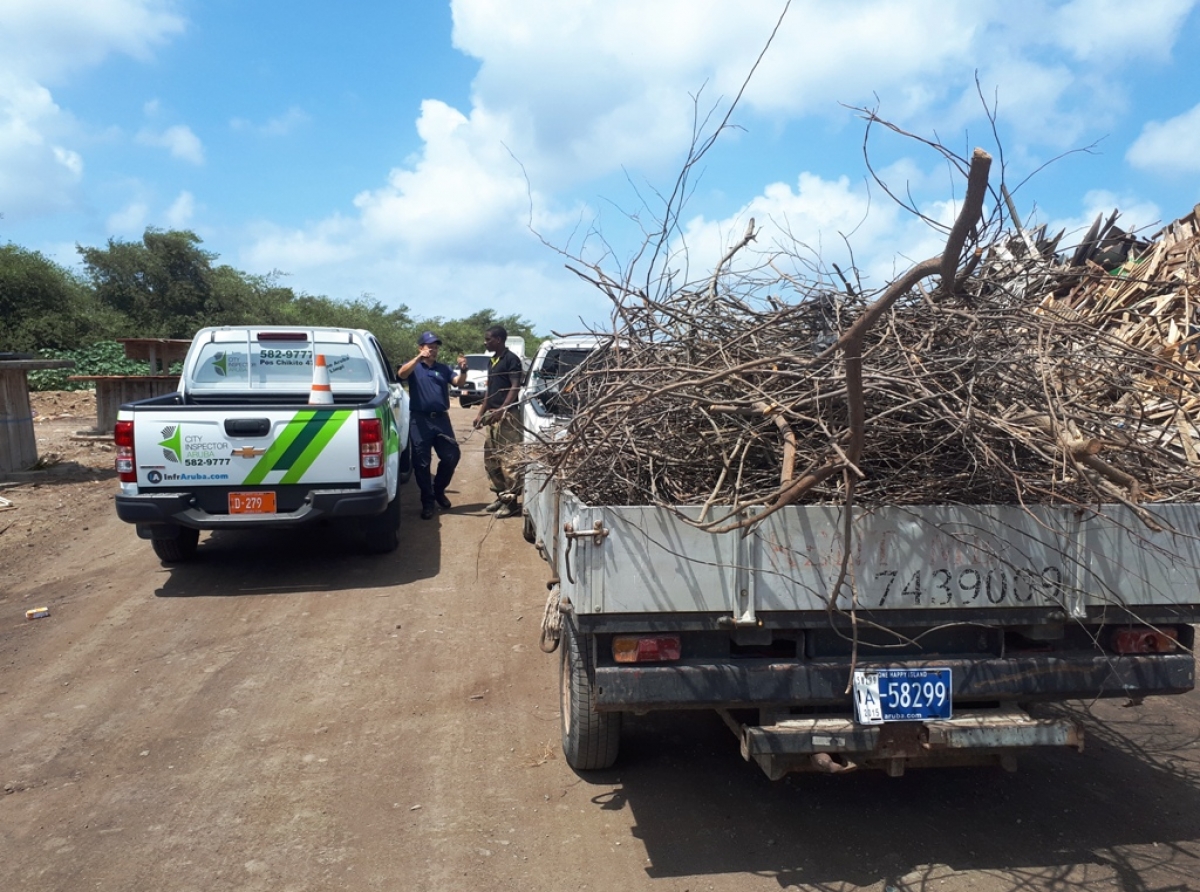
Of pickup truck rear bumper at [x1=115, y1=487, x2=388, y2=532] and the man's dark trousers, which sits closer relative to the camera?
pickup truck rear bumper at [x1=115, y1=487, x2=388, y2=532]

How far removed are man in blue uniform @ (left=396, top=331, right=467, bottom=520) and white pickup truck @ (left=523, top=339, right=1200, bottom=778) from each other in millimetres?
6019

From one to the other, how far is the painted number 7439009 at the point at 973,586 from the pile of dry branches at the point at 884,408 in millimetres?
291

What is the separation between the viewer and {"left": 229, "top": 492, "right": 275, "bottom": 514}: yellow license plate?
6949mm

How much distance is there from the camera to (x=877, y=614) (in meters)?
3.39

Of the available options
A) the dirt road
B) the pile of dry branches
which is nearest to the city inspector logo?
the dirt road

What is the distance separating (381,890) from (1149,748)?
143 inches

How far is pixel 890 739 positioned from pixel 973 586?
0.64 m

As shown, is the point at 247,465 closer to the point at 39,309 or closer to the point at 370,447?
the point at 370,447

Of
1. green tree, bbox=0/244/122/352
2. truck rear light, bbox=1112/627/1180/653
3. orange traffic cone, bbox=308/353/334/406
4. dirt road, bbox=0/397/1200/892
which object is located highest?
green tree, bbox=0/244/122/352

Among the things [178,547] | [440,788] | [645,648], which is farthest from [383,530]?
[645,648]

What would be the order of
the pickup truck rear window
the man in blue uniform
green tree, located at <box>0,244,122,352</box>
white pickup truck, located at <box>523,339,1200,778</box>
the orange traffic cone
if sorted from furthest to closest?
green tree, located at <box>0,244,122,352</box>, the man in blue uniform, the pickup truck rear window, the orange traffic cone, white pickup truck, located at <box>523,339,1200,778</box>

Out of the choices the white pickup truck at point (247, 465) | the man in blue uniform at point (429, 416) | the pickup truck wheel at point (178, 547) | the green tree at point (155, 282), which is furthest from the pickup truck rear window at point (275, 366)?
the green tree at point (155, 282)

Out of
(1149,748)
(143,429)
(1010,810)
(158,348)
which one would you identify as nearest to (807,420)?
(1010,810)

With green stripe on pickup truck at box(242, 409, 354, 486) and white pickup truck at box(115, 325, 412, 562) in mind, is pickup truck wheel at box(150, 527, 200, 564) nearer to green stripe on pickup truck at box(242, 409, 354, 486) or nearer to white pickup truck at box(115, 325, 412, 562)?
white pickup truck at box(115, 325, 412, 562)
